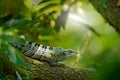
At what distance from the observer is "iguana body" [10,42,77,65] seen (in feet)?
5.11

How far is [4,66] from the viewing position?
4.59 feet

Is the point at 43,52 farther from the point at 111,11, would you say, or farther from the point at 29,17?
the point at 29,17

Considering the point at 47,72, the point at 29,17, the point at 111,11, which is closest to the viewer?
the point at 47,72

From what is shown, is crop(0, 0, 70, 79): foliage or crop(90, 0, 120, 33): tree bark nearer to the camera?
crop(0, 0, 70, 79): foliage

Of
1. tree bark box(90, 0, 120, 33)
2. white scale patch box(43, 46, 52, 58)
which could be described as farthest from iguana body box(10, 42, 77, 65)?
tree bark box(90, 0, 120, 33)

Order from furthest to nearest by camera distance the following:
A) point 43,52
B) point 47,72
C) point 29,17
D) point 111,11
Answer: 1. point 29,17
2. point 111,11
3. point 43,52
4. point 47,72

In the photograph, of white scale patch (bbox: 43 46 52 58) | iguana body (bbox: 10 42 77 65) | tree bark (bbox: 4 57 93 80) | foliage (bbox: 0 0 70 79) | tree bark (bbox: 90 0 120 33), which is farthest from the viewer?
tree bark (bbox: 90 0 120 33)

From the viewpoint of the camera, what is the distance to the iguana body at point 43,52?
1.56 metres

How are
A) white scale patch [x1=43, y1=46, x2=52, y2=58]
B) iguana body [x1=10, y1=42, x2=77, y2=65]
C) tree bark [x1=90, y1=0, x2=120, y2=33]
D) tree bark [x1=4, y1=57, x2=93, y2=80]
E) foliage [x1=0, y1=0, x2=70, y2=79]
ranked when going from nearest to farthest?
tree bark [x1=4, y1=57, x2=93, y2=80], iguana body [x1=10, y1=42, x2=77, y2=65], white scale patch [x1=43, y1=46, x2=52, y2=58], foliage [x1=0, y1=0, x2=70, y2=79], tree bark [x1=90, y1=0, x2=120, y2=33]

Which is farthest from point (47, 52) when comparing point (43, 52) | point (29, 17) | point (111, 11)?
point (29, 17)

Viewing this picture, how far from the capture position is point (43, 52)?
166 cm

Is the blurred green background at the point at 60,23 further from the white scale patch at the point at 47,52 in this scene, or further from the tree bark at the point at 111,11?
the white scale patch at the point at 47,52

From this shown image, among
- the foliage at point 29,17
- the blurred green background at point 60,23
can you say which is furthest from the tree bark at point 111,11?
the foliage at point 29,17

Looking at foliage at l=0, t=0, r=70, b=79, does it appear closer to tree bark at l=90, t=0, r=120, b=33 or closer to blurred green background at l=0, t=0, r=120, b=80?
blurred green background at l=0, t=0, r=120, b=80
